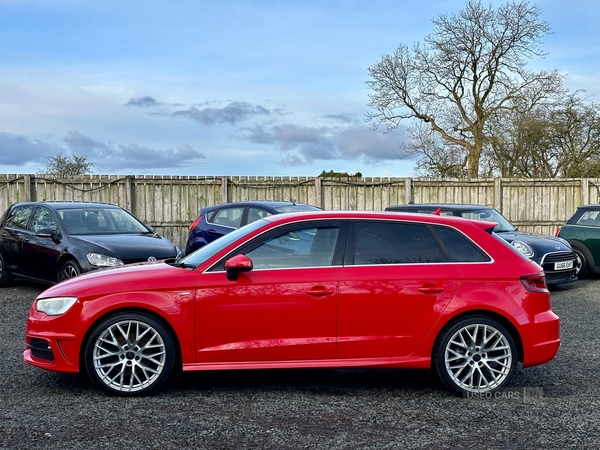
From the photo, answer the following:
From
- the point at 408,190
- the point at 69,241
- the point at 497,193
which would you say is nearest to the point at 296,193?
the point at 408,190

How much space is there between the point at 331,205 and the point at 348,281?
1420 cm

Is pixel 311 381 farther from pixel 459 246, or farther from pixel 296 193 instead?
pixel 296 193

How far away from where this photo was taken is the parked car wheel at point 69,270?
412 inches

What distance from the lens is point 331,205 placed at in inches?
778

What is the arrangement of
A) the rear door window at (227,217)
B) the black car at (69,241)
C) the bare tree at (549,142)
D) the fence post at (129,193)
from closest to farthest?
1. the black car at (69,241)
2. the rear door window at (227,217)
3. the fence post at (129,193)
4. the bare tree at (549,142)

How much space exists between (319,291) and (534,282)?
6.06 feet

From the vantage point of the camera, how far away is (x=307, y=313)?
5539 millimetres

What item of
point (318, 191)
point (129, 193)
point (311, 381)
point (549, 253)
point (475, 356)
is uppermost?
point (318, 191)

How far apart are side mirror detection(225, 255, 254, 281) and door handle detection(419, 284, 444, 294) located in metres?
1.40

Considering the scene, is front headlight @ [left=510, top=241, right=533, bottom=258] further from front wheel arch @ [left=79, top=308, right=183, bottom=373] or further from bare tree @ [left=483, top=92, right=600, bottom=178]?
bare tree @ [left=483, top=92, right=600, bottom=178]

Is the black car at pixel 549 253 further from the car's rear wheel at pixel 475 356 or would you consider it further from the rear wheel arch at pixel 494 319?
the car's rear wheel at pixel 475 356

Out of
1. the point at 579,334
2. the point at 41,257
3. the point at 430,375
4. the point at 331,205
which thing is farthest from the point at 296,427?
the point at 331,205

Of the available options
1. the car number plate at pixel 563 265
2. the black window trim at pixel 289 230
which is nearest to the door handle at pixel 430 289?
the black window trim at pixel 289 230

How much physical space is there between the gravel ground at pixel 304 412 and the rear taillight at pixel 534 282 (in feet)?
2.87
